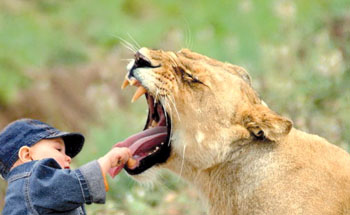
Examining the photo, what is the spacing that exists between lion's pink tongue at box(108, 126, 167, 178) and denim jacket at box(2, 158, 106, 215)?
260 millimetres

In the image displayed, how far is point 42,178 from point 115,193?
276 centimetres

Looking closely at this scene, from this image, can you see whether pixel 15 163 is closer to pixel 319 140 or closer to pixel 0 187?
pixel 319 140

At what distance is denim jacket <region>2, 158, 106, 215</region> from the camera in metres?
3.10

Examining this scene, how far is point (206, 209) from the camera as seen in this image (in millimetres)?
3547

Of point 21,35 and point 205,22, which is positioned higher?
point 205,22

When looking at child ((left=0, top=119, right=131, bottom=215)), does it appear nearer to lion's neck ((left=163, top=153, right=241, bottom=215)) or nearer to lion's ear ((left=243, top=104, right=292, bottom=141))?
lion's neck ((left=163, top=153, right=241, bottom=215))

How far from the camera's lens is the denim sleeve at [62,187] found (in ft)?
10.2

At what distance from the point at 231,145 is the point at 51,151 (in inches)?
33.1

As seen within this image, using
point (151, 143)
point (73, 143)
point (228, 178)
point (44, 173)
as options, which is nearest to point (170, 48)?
point (73, 143)

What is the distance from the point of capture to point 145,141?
11.3 ft

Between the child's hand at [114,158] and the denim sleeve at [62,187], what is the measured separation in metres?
0.03

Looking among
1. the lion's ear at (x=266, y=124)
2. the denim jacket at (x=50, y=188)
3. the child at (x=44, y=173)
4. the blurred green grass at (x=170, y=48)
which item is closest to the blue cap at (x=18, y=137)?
the child at (x=44, y=173)

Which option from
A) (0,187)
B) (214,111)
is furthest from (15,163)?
(0,187)

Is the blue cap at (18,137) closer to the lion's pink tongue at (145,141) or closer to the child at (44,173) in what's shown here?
the child at (44,173)
